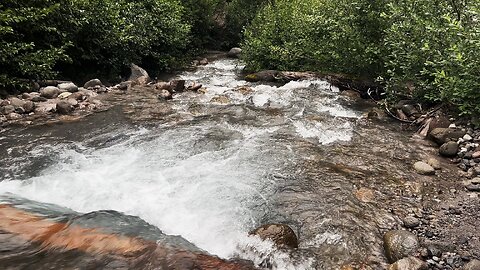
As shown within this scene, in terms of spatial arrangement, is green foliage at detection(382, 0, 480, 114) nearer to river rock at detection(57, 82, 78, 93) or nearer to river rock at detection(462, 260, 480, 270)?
river rock at detection(462, 260, 480, 270)

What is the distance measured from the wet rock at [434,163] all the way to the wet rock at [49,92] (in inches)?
366

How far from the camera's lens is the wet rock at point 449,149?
638 centimetres

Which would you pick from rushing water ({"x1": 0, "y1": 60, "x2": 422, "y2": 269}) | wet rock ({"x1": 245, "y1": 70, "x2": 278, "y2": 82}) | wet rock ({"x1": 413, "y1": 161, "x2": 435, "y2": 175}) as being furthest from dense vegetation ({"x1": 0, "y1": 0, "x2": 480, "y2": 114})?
rushing water ({"x1": 0, "y1": 60, "x2": 422, "y2": 269})

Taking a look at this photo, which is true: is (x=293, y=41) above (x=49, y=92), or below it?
below

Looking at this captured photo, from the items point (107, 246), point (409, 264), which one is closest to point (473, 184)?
point (409, 264)

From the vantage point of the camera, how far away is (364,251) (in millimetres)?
4094

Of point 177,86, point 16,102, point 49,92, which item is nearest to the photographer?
point 16,102

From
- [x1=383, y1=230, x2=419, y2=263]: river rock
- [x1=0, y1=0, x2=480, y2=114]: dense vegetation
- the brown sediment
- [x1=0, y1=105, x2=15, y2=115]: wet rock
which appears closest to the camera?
the brown sediment

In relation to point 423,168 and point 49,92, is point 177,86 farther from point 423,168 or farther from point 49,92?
point 423,168

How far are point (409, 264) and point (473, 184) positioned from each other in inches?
99.6

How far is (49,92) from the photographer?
984cm

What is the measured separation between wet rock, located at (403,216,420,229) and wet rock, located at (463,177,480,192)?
135 centimetres

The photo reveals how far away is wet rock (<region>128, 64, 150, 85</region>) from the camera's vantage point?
42.9 feet

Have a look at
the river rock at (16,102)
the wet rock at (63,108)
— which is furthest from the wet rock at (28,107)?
the wet rock at (63,108)
